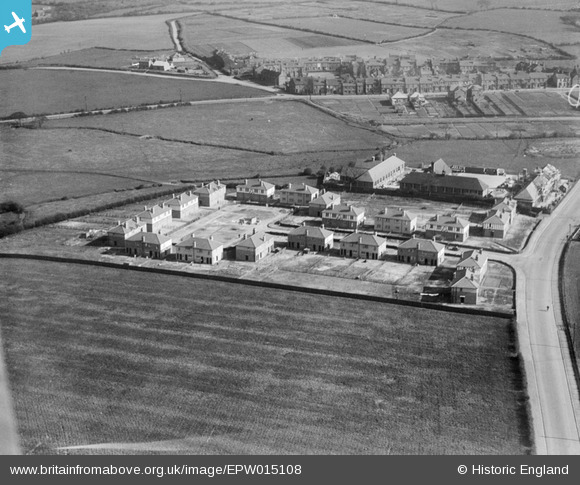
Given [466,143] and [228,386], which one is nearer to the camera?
[228,386]

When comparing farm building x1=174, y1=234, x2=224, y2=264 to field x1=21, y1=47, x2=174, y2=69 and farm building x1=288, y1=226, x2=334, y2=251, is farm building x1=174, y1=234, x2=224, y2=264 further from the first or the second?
field x1=21, y1=47, x2=174, y2=69

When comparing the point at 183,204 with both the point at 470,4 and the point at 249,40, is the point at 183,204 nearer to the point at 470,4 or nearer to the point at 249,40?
the point at 249,40

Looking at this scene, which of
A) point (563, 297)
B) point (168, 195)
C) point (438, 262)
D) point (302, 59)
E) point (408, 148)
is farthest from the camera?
point (302, 59)

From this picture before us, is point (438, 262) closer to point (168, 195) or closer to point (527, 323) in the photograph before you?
point (527, 323)

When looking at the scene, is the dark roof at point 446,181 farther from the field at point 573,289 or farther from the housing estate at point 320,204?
the field at point 573,289

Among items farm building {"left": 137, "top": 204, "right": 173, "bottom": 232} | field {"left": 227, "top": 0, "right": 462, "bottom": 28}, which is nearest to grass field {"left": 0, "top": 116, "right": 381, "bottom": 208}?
farm building {"left": 137, "top": 204, "right": 173, "bottom": 232}

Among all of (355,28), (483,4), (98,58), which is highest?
(483,4)

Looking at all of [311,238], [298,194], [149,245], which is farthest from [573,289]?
[149,245]

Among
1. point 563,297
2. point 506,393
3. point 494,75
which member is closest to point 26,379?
point 506,393
